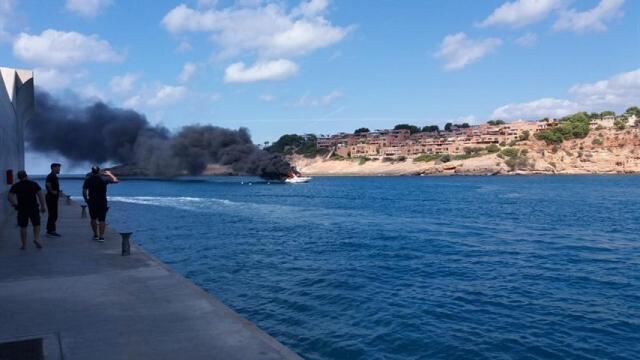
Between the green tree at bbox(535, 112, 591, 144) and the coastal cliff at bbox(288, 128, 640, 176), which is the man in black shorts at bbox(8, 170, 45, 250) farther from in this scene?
the green tree at bbox(535, 112, 591, 144)

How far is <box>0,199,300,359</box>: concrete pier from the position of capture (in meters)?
5.42

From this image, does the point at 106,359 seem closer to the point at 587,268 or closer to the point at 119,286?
the point at 119,286

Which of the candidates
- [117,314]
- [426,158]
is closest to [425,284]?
[117,314]

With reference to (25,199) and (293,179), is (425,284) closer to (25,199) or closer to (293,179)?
(25,199)

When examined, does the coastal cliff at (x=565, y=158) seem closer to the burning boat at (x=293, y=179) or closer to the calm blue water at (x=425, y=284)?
the burning boat at (x=293, y=179)

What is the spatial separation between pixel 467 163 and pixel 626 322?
574 ft

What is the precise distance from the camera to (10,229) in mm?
16688

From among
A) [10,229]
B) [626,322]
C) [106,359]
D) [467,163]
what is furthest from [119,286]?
[467,163]

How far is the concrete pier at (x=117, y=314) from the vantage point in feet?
17.8

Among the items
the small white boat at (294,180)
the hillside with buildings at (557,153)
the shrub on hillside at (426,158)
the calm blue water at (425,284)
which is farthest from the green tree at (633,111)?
the calm blue water at (425,284)

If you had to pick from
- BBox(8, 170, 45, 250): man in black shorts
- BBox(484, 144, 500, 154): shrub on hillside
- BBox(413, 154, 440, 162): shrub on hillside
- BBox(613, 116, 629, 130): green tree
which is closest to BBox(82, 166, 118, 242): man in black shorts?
BBox(8, 170, 45, 250): man in black shorts

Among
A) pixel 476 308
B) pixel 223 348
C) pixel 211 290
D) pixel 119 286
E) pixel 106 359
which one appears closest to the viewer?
pixel 106 359

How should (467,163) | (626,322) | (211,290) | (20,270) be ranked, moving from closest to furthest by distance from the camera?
(20,270)
(626,322)
(211,290)
(467,163)

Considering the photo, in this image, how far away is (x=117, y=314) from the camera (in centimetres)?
673
